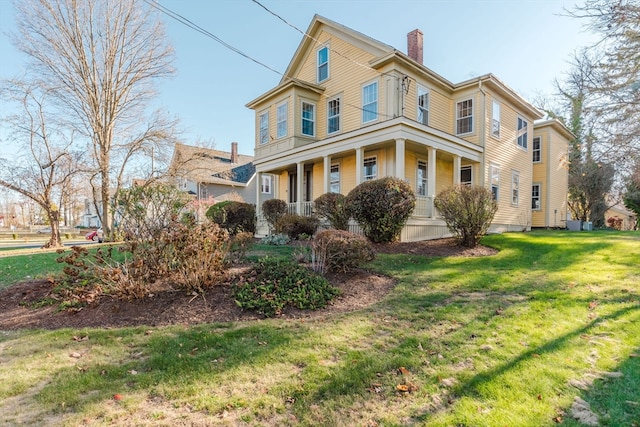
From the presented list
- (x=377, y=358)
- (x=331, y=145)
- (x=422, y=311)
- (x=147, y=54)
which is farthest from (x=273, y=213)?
(x=147, y=54)

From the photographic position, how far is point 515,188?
17562 mm

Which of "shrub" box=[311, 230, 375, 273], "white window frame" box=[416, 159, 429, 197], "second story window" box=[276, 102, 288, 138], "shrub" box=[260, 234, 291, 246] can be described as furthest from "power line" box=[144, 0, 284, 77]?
"white window frame" box=[416, 159, 429, 197]

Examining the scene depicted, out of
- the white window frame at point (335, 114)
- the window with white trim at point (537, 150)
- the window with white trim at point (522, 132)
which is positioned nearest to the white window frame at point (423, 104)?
the white window frame at point (335, 114)

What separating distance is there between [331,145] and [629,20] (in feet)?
31.1

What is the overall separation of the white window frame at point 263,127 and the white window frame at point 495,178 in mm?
11436

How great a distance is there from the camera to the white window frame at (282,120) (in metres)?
16.9

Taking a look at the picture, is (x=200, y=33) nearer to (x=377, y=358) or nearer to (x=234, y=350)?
(x=234, y=350)

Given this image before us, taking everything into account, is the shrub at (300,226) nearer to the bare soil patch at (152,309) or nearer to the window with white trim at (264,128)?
the bare soil patch at (152,309)

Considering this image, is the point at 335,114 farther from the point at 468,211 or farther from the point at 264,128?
the point at 468,211

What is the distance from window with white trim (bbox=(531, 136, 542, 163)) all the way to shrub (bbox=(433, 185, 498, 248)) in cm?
1270

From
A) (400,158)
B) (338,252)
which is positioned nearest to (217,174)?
(400,158)

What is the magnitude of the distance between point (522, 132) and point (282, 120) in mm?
13023

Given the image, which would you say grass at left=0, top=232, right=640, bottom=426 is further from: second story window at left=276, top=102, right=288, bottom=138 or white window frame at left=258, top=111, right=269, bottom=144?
white window frame at left=258, top=111, right=269, bottom=144

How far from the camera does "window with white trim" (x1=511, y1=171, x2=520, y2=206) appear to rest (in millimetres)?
17281
